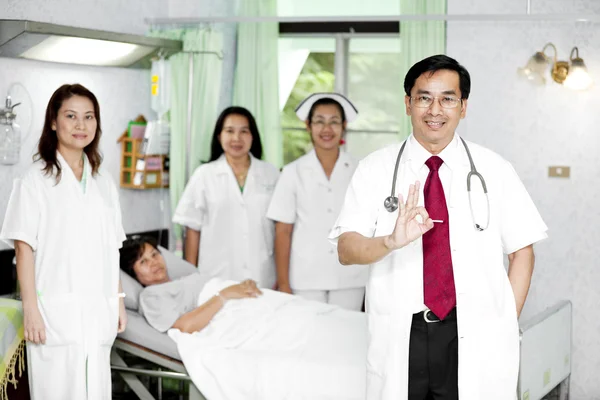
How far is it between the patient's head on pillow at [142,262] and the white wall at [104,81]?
604mm

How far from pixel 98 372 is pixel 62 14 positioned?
202 cm

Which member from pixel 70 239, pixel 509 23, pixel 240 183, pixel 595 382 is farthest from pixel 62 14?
pixel 595 382

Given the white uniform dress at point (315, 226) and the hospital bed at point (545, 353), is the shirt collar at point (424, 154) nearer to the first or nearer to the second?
the hospital bed at point (545, 353)

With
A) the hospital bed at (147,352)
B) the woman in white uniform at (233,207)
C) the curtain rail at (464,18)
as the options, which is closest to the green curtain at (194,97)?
the curtain rail at (464,18)

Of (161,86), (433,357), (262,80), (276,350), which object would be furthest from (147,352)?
(262,80)

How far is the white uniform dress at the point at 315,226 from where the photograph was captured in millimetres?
4070

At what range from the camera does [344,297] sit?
4109mm

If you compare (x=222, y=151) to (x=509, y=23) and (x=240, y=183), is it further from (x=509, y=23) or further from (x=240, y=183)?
(x=509, y=23)

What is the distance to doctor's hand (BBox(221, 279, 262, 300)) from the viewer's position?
377cm

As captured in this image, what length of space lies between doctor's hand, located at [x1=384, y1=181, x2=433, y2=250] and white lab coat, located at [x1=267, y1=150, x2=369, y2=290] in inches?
78.3

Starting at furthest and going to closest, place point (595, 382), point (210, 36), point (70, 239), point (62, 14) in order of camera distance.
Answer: point (210, 36)
point (595, 382)
point (62, 14)
point (70, 239)

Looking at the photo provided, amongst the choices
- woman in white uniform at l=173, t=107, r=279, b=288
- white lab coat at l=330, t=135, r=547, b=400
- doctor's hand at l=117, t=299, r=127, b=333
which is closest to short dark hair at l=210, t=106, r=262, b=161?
woman in white uniform at l=173, t=107, r=279, b=288

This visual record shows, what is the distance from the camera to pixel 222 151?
445 centimetres

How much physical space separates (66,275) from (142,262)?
916mm
